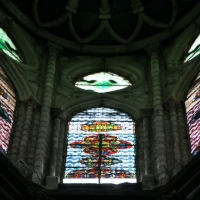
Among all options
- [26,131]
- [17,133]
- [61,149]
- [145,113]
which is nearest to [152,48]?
[145,113]

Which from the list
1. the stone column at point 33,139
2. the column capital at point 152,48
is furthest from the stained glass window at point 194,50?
the stone column at point 33,139

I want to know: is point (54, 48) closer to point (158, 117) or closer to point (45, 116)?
point (45, 116)

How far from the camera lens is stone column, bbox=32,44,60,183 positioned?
23969 mm

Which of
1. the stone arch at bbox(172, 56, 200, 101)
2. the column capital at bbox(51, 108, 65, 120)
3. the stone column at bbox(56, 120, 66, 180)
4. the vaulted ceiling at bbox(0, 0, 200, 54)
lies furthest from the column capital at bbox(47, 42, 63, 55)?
the stone arch at bbox(172, 56, 200, 101)

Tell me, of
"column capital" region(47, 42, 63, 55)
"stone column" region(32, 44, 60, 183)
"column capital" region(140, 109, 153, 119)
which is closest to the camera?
"stone column" region(32, 44, 60, 183)

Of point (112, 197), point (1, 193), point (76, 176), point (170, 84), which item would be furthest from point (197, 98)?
point (1, 193)

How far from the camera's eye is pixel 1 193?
19.2m

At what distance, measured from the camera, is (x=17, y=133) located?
25172mm

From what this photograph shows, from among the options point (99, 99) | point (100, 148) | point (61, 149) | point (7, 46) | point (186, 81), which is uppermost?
point (7, 46)

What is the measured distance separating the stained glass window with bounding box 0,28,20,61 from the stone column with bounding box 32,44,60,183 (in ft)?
4.39

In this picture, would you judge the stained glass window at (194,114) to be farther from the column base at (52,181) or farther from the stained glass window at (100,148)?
the column base at (52,181)

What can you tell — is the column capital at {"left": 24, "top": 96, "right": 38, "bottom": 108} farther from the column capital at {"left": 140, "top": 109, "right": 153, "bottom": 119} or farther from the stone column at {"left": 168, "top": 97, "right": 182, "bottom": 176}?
the stone column at {"left": 168, "top": 97, "right": 182, "bottom": 176}

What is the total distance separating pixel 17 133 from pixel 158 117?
4763 millimetres

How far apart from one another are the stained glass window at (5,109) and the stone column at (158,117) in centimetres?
485
